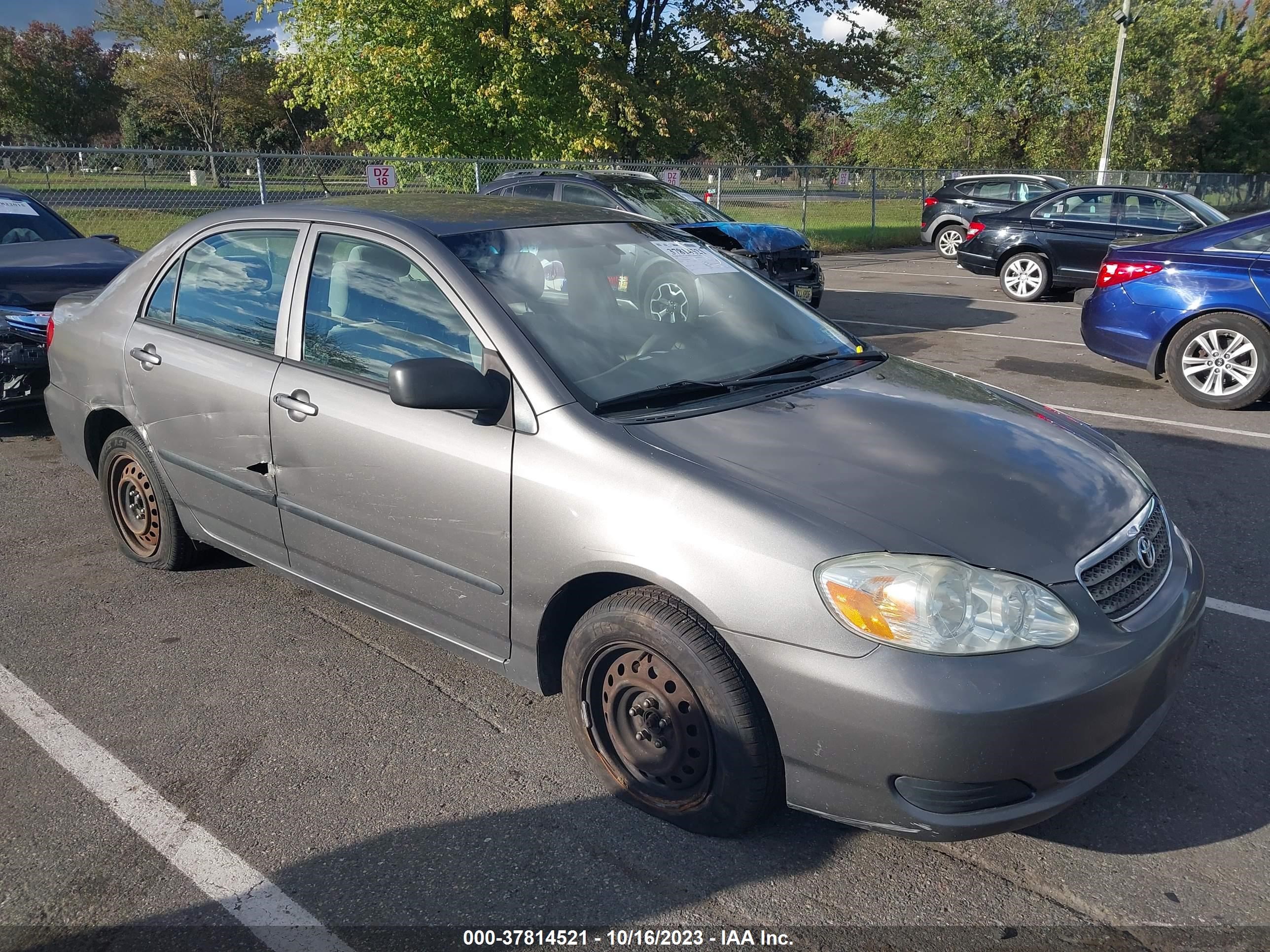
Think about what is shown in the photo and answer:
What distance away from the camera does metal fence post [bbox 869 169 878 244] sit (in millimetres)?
22625

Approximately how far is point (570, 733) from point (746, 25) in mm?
22290

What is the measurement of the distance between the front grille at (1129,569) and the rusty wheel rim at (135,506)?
3.76m

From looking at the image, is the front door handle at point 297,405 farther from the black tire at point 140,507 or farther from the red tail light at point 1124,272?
the red tail light at point 1124,272

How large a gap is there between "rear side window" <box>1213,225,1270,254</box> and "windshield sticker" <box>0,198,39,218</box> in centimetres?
959

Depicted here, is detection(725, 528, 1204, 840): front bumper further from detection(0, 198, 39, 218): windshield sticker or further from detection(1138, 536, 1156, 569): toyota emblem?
detection(0, 198, 39, 218): windshield sticker

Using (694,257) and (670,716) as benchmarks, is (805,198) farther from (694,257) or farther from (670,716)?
(670,716)

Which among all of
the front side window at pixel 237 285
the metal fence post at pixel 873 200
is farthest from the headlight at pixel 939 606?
the metal fence post at pixel 873 200

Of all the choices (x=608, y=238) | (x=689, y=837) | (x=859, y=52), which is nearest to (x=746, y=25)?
(x=859, y=52)

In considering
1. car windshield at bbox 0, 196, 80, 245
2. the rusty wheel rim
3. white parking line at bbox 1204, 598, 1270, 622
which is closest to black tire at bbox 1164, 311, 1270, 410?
white parking line at bbox 1204, 598, 1270, 622

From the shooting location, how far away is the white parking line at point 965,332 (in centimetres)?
1050

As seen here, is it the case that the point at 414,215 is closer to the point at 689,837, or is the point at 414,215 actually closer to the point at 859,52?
the point at 689,837

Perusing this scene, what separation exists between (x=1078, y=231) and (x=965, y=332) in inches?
142

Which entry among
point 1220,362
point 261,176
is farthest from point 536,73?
point 1220,362

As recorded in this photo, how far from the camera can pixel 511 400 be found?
2939 mm
